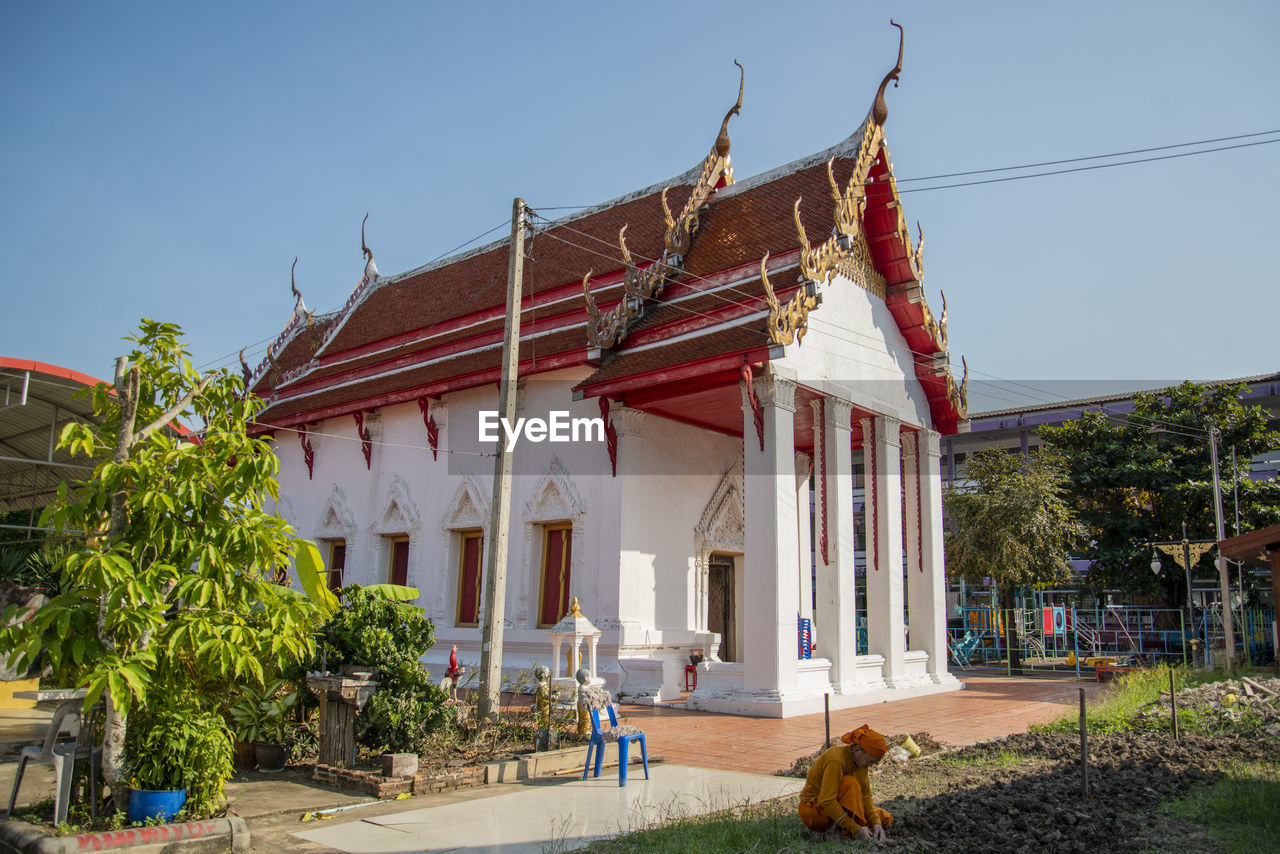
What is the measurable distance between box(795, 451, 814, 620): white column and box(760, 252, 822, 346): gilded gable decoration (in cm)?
334

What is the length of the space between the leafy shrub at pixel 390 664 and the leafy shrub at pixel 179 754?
2.04 metres

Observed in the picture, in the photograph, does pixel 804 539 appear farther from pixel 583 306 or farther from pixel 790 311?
pixel 583 306

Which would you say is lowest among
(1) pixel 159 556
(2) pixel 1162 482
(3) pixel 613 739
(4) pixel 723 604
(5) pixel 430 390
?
(3) pixel 613 739

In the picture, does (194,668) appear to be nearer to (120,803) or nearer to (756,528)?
(120,803)

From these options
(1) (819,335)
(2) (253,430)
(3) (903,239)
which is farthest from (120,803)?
(2) (253,430)

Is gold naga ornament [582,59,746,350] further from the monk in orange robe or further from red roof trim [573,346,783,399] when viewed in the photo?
the monk in orange robe

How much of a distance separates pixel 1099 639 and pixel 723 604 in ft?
51.2

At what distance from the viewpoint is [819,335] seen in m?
13.7

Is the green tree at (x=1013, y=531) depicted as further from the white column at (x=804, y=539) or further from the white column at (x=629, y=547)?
the white column at (x=629, y=547)

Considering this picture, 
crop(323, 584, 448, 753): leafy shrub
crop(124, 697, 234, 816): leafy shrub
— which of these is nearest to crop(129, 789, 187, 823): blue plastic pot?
crop(124, 697, 234, 816): leafy shrub

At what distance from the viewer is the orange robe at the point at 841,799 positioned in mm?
5273

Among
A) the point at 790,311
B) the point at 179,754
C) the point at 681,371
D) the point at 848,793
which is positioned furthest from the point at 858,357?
the point at 179,754

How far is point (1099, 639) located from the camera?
26484mm

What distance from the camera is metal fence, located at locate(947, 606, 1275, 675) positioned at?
21297 mm
